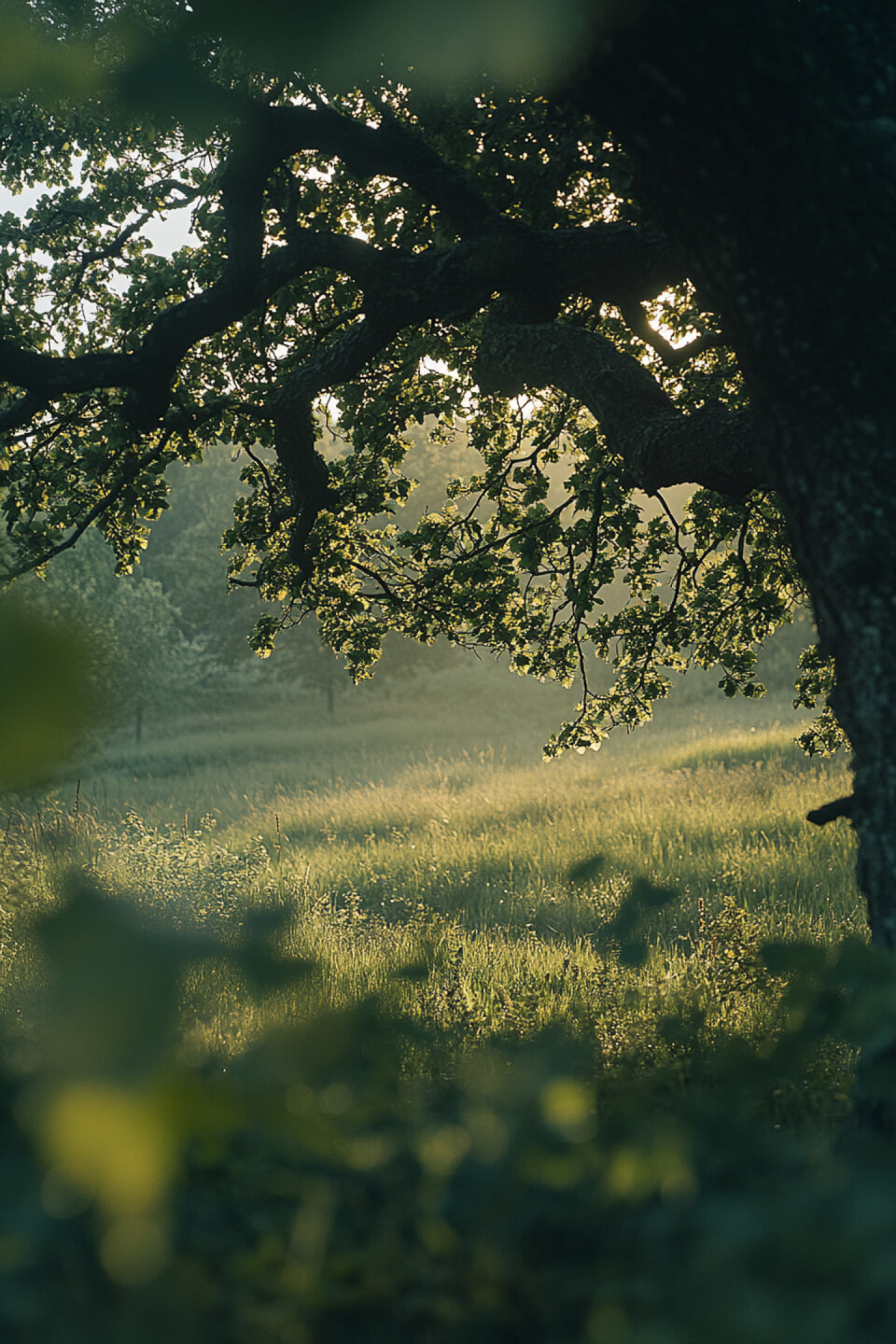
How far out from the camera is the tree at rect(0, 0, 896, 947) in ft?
8.64

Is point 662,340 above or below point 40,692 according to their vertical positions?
above

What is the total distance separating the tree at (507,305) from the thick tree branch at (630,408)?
2cm

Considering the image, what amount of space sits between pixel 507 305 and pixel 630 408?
1.21 meters

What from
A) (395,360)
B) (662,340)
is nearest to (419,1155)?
(662,340)

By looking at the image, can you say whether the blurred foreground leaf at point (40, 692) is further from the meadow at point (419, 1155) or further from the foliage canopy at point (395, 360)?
the foliage canopy at point (395, 360)

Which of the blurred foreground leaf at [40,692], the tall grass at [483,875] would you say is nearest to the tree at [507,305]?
the blurred foreground leaf at [40,692]

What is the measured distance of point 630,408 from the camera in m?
4.85

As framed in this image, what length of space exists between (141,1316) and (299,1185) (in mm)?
482

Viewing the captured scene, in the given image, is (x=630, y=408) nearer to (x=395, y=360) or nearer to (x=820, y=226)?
(x=820, y=226)

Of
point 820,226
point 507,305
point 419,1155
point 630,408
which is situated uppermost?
point 507,305

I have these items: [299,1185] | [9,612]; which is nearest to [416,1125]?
[299,1185]

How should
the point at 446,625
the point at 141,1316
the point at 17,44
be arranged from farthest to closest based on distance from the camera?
the point at 446,625 → the point at 141,1316 → the point at 17,44

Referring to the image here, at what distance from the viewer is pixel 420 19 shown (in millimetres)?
2258

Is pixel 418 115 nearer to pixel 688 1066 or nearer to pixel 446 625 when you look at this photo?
pixel 446 625
